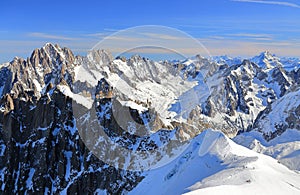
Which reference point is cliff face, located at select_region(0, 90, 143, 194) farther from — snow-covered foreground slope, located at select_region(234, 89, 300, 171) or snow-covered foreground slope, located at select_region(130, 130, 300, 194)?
snow-covered foreground slope, located at select_region(234, 89, 300, 171)

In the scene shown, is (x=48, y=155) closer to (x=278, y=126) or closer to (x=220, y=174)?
(x=220, y=174)

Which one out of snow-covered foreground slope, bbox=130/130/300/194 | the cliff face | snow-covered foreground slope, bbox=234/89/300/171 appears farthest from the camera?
snow-covered foreground slope, bbox=234/89/300/171

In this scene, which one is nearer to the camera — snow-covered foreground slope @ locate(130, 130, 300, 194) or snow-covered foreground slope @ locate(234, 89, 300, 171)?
snow-covered foreground slope @ locate(130, 130, 300, 194)

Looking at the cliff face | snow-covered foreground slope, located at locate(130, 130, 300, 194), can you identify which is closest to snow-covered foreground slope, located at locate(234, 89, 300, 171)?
snow-covered foreground slope, located at locate(130, 130, 300, 194)

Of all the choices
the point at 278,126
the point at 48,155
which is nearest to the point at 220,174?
the point at 48,155

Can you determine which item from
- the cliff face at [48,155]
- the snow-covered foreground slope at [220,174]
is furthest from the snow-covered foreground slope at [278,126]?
the cliff face at [48,155]

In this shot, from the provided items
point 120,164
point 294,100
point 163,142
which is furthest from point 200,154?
point 294,100

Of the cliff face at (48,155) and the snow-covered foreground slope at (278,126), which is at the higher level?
the cliff face at (48,155)

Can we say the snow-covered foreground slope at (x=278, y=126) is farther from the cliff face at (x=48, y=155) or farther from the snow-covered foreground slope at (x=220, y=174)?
the cliff face at (x=48, y=155)
